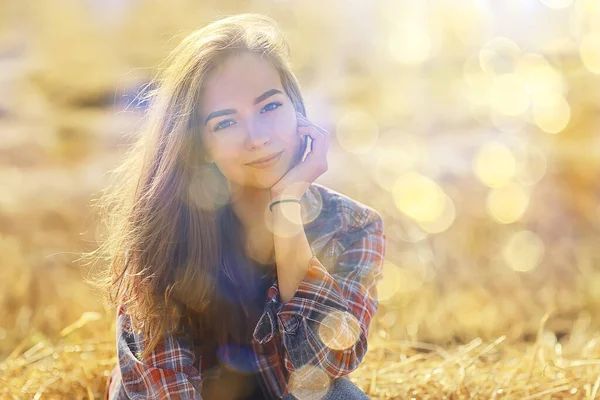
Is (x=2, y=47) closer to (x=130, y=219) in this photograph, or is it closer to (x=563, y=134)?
(x=563, y=134)

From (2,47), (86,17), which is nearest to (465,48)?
(86,17)

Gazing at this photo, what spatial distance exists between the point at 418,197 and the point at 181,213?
2803 millimetres

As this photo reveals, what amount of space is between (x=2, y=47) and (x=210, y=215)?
536cm

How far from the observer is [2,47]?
6480 millimetres

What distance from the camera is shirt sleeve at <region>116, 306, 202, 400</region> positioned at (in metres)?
1.65

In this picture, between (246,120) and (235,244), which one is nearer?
(246,120)

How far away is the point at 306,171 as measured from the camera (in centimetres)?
170

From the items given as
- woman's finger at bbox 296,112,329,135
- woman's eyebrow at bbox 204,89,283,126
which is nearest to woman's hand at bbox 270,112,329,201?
woman's finger at bbox 296,112,329,135

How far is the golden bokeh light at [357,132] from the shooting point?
5.50m

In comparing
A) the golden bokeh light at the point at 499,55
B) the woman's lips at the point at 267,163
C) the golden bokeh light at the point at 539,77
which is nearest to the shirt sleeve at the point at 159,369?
the woman's lips at the point at 267,163

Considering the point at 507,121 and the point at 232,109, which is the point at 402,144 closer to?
the point at 507,121

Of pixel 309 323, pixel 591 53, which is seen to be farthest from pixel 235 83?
pixel 591 53

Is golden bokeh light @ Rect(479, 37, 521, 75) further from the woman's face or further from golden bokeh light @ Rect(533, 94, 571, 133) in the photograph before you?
the woman's face

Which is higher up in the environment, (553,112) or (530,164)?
(553,112)
